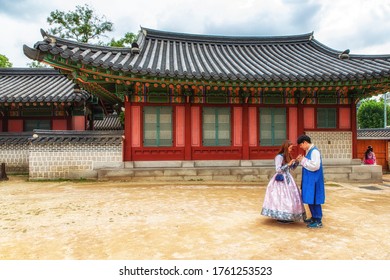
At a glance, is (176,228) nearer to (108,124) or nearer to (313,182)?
(313,182)

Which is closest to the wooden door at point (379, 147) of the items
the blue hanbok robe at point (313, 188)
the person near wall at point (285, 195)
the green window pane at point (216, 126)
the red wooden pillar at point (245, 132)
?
the red wooden pillar at point (245, 132)

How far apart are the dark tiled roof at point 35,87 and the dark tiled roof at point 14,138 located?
4.82 feet

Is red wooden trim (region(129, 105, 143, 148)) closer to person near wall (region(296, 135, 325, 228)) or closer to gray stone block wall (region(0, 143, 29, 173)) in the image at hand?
gray stone block wall (region(0, 143, 29, 173))

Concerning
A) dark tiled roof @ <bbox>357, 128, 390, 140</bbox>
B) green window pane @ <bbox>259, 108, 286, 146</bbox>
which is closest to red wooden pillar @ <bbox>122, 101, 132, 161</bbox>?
green window pane @ <bbox>259, 108, 286, 146</bbox>

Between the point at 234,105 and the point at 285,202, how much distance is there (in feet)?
21.0

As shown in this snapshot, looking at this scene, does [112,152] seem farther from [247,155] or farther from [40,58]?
[247,155]

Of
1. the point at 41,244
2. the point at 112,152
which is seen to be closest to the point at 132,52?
the point at 112,152

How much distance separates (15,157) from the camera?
11805mm

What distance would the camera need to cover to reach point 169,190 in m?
7.96

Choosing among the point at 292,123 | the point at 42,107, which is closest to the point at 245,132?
the point at 292,123

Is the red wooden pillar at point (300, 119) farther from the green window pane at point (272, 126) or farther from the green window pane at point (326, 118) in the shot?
the green window pane at point (326, 118)

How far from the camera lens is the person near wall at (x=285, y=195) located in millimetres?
4508
